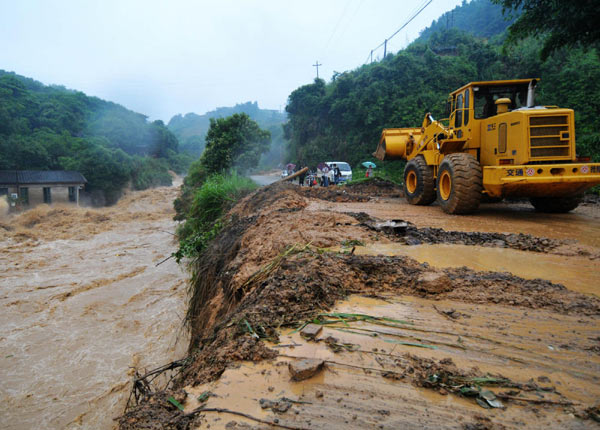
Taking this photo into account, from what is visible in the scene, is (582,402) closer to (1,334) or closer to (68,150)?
(1,334)

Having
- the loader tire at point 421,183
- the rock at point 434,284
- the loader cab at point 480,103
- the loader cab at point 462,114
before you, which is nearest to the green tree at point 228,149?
the loader tire at point 421,183

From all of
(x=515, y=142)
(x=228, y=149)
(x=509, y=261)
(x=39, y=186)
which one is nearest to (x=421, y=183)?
(x=515, y=142)

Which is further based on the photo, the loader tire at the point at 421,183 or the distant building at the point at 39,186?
the distant building at the point at 39,186

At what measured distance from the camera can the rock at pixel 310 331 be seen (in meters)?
2.45

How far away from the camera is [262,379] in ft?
6.82

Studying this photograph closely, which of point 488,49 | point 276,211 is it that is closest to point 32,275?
point 276,211

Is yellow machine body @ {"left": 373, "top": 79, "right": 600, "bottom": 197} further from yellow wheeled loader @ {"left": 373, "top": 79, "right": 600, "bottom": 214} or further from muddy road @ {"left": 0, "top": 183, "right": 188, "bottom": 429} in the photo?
muddy road @ {"left": 0, "top": 183, "right": 188, "bottom": 429}

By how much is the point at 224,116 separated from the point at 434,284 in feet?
458

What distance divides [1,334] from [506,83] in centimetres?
1216

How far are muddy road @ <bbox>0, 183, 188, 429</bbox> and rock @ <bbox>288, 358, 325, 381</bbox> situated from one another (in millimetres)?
4056

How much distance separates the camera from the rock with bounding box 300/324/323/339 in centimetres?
245

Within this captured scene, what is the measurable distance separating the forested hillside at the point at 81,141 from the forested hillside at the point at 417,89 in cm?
1811

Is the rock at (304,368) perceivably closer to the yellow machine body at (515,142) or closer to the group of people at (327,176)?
the yellow machine body at (515,142)

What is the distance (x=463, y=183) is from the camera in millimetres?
6852
